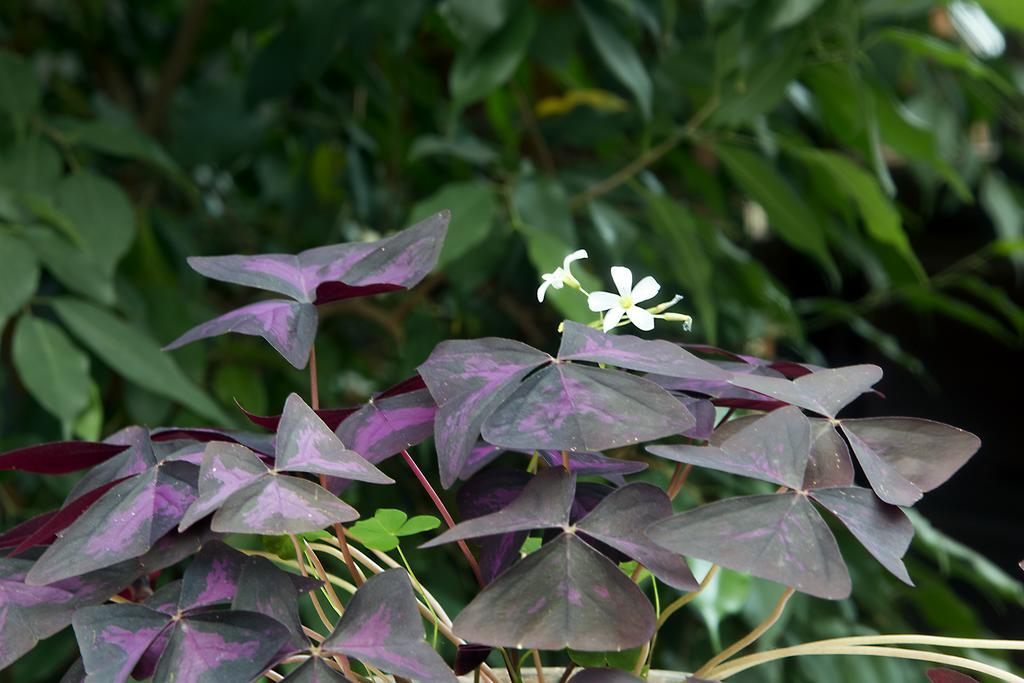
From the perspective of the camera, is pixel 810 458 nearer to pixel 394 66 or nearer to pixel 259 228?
pixel 394 66

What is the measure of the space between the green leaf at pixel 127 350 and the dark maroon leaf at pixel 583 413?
0.45 meters

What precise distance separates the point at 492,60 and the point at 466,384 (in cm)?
50

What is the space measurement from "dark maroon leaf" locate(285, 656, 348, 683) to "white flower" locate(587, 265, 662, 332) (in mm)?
128

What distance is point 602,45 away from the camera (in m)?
0.74

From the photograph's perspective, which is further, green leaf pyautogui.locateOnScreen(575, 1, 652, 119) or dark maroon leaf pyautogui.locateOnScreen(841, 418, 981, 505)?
green leaf pyautogui.locateOnScreen(575, 1, 652, 119)

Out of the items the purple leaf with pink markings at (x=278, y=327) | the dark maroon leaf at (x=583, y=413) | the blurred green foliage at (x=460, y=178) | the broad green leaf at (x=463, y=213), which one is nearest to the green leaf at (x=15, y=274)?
the blurred green foliage at (x=460, y=178)

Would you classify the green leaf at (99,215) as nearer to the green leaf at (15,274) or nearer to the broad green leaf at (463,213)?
the green leaf at (15,274)

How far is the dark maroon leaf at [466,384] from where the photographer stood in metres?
0.25

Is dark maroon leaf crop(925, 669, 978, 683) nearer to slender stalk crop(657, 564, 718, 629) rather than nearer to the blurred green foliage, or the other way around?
slender stalk crop(657, 564, 718, 629)

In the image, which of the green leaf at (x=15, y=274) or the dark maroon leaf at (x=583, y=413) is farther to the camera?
the green leaf at (x=15, y=274)

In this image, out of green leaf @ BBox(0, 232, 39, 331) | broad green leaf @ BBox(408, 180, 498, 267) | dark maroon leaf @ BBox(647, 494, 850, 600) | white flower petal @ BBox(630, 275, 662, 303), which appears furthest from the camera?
broad green leaf @ BBox(408, 180, 498, 267)

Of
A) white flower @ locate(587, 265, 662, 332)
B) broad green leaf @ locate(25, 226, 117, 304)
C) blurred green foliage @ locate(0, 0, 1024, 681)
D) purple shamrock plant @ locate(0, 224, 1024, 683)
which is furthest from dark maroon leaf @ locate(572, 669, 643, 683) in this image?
broad green leaf @ locate(25, 226, 117, 304)

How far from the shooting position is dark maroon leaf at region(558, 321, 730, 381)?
0.26 metres


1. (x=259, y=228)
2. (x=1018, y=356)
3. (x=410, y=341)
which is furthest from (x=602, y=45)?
(x=1018, y=356)
